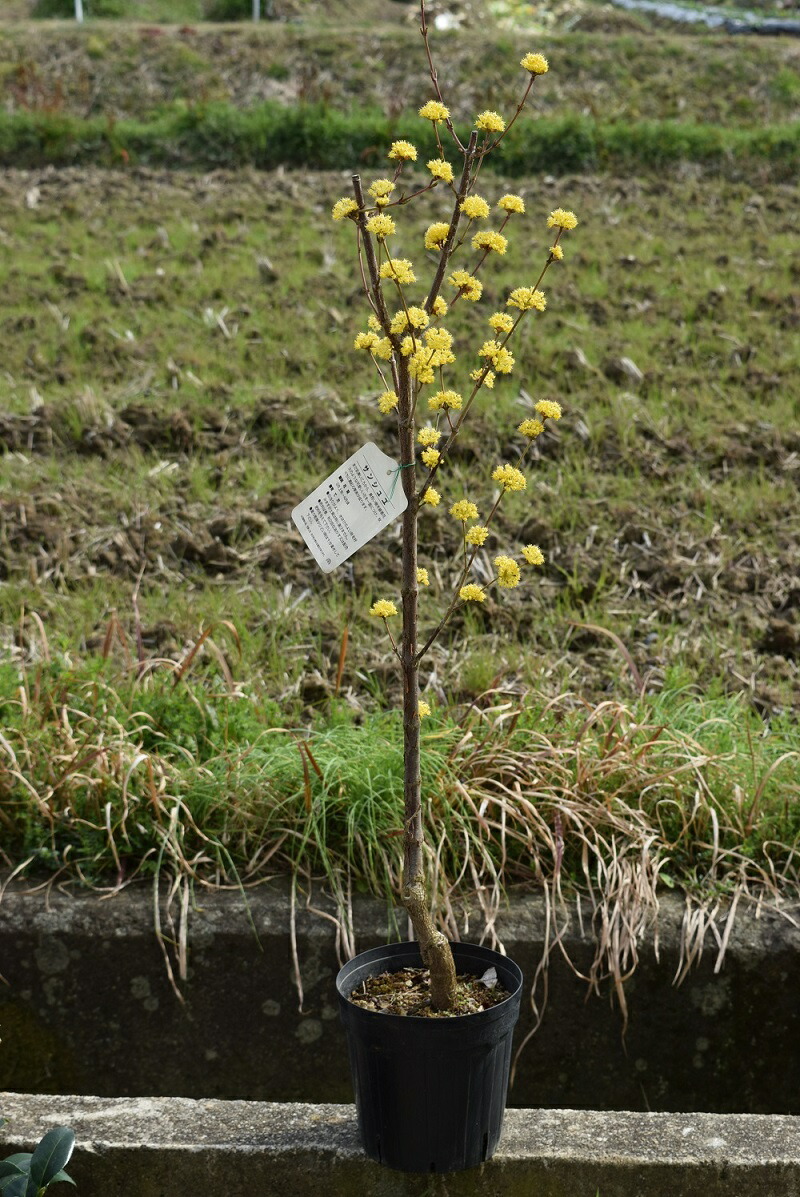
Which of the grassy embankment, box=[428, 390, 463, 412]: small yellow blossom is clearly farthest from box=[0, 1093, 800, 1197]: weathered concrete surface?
box=[428, 390, 463, 412]: small yellow blossom

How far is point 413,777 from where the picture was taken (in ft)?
5.71

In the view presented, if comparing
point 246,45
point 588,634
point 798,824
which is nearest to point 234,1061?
point 798,824

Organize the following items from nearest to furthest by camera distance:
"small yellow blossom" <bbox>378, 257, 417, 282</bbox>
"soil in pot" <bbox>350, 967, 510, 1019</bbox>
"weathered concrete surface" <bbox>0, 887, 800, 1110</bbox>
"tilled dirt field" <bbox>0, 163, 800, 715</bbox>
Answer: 1. "small yellow blossom" <bbox>378, 257, 417, 282</bbox>
2. "soil in pot" <bbox>350, 967, 510, 1019</bbox>
3. "weathered concrete surface" <bbox>0, 887, 800, 1110</bbox>
4. "tilled dirt field" <bbox>0, 163, 800, 715</bbox>

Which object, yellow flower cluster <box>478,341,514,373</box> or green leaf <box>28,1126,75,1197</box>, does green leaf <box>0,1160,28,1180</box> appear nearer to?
green leaf <box>28,1126,75,1197</box>

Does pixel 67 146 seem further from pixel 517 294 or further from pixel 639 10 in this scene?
pixel 639 10

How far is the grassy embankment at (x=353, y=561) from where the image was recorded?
237 centimetres

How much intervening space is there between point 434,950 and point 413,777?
240 mm

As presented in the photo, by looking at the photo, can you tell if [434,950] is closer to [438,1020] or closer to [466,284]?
[438,1020]

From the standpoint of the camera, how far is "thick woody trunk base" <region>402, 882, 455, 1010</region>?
66.4 inches

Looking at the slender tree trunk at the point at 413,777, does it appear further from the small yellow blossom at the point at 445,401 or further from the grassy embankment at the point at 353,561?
the grassy embankment at the point at 353,561

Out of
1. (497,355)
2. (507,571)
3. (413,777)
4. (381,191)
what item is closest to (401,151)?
(381,191)

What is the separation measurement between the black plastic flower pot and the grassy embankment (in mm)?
594

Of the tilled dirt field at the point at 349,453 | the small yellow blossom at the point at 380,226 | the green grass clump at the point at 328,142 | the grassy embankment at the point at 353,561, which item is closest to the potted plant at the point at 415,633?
the small yellow blossom at the point at 380,226

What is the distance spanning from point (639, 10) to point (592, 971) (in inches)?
688
